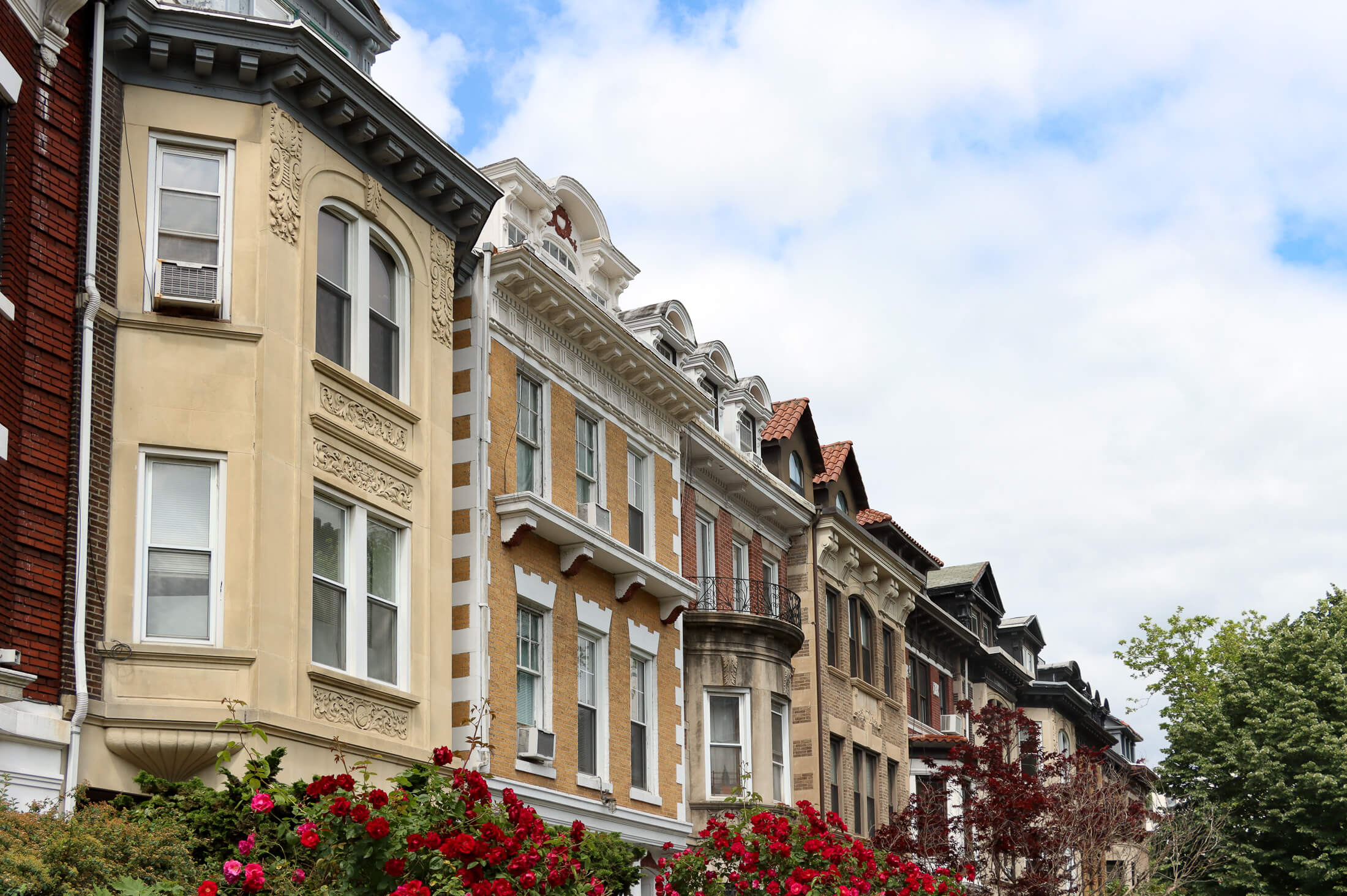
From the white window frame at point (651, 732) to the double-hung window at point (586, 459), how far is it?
2.77 meters

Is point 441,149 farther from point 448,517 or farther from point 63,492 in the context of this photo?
point 63,492

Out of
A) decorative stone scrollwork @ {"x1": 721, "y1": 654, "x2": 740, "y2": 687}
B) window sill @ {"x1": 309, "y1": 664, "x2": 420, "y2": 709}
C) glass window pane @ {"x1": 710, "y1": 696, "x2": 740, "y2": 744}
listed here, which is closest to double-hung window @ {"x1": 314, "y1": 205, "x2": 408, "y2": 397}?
window sill @ {"x1": 309, "y1": 664, "x2": 420, "y2": 709}

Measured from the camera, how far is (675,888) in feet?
61.9

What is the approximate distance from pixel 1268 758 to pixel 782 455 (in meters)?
13.7

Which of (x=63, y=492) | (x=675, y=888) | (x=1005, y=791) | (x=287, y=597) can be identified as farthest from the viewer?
(x=1005, y=791)

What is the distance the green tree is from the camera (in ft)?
116

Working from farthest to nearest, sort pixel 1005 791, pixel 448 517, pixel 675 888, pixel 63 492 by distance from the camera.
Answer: pixel 1005 791, pixel 448 517, pixel 675 888, pixel 63 492

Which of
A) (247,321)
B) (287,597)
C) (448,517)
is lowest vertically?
(287,597)

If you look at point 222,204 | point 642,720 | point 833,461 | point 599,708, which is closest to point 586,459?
point 599,708

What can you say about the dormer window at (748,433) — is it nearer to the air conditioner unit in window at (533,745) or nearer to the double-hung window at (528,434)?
the double-hung window at (528,434)

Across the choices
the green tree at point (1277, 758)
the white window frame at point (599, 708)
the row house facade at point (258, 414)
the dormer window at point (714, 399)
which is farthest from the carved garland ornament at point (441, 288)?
the green tree at point (1277, 758)

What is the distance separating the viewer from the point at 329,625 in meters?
17.9

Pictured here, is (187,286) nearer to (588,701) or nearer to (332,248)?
(332,248)

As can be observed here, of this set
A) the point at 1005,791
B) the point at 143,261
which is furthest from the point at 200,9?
the point at 1005,791
